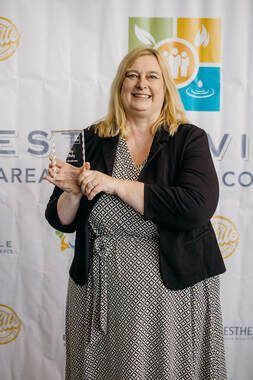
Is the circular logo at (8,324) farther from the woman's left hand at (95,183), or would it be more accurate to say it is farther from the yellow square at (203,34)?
the yellow square at (203,34)

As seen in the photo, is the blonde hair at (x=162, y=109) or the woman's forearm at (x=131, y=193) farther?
the blonde hair at (x=162, y=109)

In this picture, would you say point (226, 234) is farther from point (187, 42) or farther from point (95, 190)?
point (95, 190)

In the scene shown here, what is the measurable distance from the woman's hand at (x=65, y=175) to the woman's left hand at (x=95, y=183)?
0.13ft

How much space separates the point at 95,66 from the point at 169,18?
40 cm

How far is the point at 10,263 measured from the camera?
7.60ft

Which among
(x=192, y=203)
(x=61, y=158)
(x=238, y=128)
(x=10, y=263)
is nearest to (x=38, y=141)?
(x=10, y=263)

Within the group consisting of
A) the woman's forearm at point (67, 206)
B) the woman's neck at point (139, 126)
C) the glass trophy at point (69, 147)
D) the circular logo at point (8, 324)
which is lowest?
the circular logo at point (8, 324)

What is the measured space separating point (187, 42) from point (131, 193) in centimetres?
110

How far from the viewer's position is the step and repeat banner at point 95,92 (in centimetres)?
218

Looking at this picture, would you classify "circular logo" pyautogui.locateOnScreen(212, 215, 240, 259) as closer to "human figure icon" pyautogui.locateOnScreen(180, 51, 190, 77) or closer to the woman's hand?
"human figure icon" pyautogui.locateOnScreen(180, 51, 190, 77)

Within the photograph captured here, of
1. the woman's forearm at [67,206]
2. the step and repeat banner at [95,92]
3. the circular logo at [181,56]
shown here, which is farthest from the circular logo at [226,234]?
the woman's forearm at [67,206]

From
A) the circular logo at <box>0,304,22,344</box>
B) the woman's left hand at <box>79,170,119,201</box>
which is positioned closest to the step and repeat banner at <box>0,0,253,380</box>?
the circular logo at <box>0,304,22,344</box>

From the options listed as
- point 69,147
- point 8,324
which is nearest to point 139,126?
point 69,147

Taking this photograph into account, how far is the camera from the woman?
1.39 m
